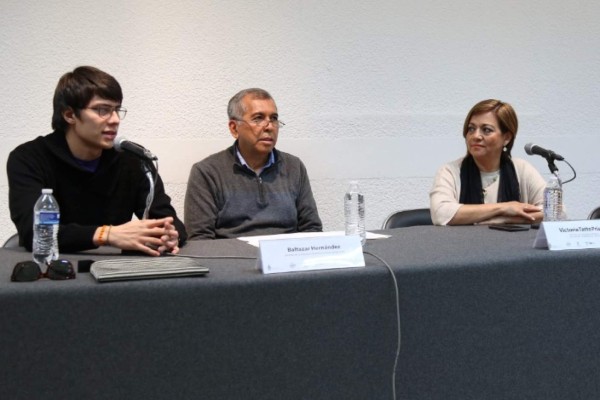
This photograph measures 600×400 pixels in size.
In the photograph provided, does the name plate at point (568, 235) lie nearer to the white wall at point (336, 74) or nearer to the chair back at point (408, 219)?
the chair back at point (408, 219)

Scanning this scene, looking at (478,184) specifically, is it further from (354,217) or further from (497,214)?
(354,217)

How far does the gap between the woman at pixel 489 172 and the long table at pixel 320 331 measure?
963 mm

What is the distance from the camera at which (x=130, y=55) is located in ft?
10.7

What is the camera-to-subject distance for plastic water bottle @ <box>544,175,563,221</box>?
2.55m

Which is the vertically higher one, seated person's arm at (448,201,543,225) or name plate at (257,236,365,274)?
name plate at (257,236,365,274)

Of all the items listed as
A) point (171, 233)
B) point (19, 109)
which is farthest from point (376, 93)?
point (171, 233)

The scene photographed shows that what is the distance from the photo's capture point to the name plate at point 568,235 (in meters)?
1.93

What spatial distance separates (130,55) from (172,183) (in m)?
0.61

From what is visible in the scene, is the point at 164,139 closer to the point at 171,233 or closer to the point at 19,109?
the point at 19,109

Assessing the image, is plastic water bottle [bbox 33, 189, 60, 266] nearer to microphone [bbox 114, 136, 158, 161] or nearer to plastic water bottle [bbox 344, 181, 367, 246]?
microphone [bbox 114, 136, 158, 161]

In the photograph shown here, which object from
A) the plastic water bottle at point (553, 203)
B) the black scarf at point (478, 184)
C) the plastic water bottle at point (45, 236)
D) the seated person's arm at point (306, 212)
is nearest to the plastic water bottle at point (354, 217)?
the seated person's arm at point (306, 212)

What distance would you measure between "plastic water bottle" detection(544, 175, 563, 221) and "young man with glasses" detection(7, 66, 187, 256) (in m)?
1.29

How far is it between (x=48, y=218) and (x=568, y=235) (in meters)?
1.38

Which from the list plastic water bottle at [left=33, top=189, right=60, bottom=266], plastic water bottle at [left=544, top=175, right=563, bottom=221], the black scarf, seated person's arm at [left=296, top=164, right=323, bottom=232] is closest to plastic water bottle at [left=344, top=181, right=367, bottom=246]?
seated person's arm at [left=296, top=164, right=323, bottom=232]
